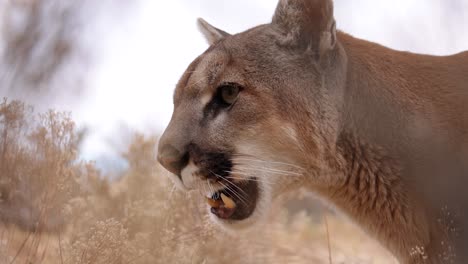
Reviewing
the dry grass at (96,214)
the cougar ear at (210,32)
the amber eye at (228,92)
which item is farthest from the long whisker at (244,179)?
the cougar ear at (210,32)

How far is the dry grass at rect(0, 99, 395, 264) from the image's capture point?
3711mm

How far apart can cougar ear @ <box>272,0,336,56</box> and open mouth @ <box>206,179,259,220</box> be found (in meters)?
0.82

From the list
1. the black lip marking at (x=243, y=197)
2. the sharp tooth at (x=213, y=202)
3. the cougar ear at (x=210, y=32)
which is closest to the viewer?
the black lip marking at (x=243, y=197)

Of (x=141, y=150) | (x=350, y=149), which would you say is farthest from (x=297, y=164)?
(x=141, y=150)

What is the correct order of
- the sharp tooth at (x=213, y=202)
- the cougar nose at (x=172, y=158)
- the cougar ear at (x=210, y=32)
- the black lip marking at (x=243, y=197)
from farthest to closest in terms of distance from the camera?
the cougar ear at (x=210, y=32), the sharp tooth at (x=213, y=202), the black lip marking at (x=243, y=197), the cougar nose at (x=172, y=158)

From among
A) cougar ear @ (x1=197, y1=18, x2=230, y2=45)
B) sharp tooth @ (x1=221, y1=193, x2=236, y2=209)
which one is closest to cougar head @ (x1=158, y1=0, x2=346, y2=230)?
sharp tooth @ (x1=221, y1=193, x2=236, y2=209)

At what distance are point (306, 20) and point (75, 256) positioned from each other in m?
1.81

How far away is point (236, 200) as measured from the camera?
3.48 meters

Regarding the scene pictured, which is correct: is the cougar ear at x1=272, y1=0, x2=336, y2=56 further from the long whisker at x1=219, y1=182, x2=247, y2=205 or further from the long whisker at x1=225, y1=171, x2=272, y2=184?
the long whisker at x1=219, y1=182, x2=247, y2=205

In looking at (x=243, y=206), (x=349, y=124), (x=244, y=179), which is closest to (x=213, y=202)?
(x=243, y=206)

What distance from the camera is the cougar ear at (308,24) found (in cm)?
345

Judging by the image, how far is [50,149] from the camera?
12.5 ft

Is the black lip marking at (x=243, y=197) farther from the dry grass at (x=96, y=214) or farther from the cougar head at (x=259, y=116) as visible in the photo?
the dry grass at (x=96, y=214)

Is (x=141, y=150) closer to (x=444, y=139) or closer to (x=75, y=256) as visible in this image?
(x=75, y=256)
